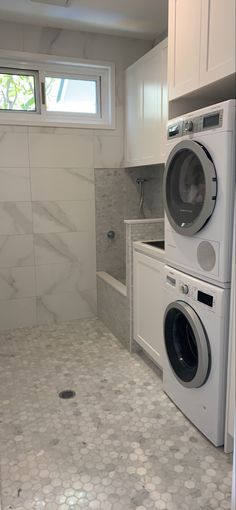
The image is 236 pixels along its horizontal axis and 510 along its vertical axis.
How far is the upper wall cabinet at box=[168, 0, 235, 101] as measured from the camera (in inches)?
60.7

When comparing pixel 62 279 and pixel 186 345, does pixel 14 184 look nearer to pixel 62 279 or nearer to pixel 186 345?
pixel 62 279

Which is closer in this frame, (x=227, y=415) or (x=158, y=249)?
(x=227, y=415)

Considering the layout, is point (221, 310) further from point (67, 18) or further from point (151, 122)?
point (67, 18)

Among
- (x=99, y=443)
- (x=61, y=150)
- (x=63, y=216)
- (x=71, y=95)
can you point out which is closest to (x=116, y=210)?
(x=63, y=216)

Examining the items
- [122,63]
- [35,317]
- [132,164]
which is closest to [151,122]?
[132,164]

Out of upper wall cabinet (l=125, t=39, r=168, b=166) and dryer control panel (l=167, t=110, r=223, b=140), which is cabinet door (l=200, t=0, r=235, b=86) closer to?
dryer control panel (l=167, t=110, r=223, b=140)

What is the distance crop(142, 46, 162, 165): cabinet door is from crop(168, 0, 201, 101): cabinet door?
24.6 inches

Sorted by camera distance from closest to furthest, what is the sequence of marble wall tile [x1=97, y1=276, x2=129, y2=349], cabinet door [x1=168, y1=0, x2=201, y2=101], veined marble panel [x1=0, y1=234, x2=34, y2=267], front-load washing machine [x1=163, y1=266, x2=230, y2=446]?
front-load washing machine [x1=163, y1=266, x2=230, y2=446], cabinet door [x1=168, y1=0, x2=201, y2=101], marble wall tile [x1=97, y1=276, x2=129, y2=349], veined marble panel [x1=0, y1=234, x2=34, y2=267]

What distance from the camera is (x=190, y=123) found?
5.70 ft

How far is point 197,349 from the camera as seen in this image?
180cm

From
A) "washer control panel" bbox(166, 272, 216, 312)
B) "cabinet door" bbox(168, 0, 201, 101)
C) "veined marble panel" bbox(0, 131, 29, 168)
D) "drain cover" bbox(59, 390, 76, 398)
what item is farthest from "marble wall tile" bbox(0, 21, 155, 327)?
"washer control panel" bbox(166, 272, 216, 312)

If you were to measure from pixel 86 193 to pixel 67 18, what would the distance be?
135 cm

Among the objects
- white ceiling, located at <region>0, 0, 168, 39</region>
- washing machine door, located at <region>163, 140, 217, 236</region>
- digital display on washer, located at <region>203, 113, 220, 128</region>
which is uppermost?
white ceiling, located at <region>0, 0, 168, 39</region>

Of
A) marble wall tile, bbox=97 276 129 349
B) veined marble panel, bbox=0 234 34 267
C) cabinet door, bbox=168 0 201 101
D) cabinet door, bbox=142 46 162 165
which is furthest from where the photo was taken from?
veined marble panel, bbox=0 234 34 267
